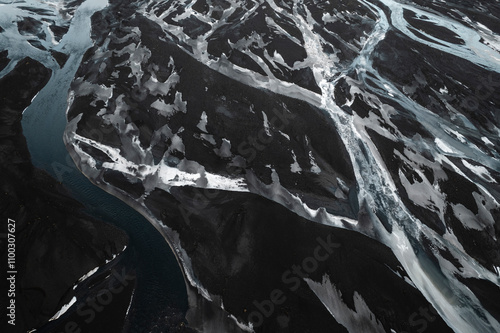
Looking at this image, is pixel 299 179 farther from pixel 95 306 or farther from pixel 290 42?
pixel 290 42

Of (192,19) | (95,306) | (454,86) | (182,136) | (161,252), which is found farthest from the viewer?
(192,19)

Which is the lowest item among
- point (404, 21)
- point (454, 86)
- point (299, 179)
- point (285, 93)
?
point (299, 179)

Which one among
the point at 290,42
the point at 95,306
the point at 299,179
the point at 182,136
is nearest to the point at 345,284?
the point at 299,179

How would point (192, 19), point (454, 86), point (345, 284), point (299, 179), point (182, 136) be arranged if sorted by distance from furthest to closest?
point (192, 19), point (454, 86), point (182, 136), point (299, 179), point (345, 284)

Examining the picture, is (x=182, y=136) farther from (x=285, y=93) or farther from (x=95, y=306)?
(x=95, y=306)

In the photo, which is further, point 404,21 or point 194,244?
point 404,21

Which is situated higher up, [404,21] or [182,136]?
[404,21]
